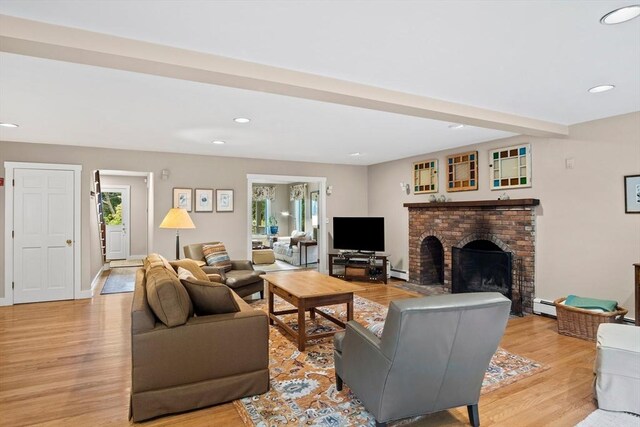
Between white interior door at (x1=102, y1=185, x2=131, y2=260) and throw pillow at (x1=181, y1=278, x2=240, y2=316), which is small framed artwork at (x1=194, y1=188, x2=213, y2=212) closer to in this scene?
throw pillow at (x1=181, y1=278, x2=240, y2=316)

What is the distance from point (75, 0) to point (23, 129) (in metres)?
3.70

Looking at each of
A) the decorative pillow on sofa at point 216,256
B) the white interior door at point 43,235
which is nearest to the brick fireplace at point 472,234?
the decorative pillow on sofa at point 216,256

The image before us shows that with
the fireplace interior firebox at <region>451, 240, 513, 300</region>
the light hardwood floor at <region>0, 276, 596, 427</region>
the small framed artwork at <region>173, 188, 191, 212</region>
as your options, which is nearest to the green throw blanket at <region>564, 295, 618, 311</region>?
the light hardwood floor at <region>0, 276, 596, 427</region>

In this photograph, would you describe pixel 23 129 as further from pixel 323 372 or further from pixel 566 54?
pixel 566 54

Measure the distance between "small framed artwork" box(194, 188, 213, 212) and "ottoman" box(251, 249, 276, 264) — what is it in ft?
8.23

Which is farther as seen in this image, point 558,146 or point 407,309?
point 558,146

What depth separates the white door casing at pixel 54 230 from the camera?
17.2 ft

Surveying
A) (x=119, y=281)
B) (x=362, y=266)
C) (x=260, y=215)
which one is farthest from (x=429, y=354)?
(x=260, y=215)

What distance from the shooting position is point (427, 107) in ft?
10.6

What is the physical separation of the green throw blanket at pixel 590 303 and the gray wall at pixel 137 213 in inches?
396

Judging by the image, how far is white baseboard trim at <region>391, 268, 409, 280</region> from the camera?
23.0 feet

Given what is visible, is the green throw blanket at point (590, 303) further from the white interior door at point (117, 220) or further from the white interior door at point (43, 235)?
the white interior door at point (117, 220)

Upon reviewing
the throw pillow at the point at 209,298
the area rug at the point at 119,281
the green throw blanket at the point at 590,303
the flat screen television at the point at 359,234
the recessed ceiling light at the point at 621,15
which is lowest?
the area rug at the point at 119,281

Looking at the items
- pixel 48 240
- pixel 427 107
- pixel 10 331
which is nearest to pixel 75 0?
pixel 427 107
